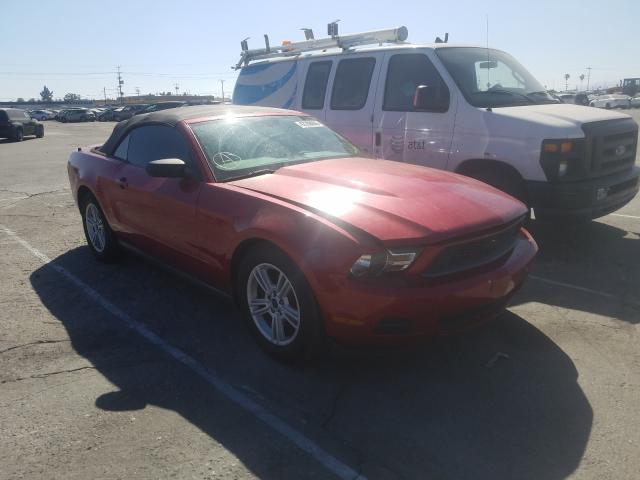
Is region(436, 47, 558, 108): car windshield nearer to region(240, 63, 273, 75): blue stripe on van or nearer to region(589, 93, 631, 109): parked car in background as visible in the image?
region(240, 63, 273, 75): blue stripe on van

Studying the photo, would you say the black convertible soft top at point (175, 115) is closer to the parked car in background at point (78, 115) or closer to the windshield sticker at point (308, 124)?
the windshield sticker at point (308, 124)

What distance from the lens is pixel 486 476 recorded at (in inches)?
96.3

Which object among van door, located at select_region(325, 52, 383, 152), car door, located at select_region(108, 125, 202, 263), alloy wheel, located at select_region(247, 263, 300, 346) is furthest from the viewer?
van door, located at select_region(325, 52, 383, 152)

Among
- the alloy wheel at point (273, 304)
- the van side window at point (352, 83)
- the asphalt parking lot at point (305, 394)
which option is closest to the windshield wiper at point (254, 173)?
the alloy wheel at point (273, 304)

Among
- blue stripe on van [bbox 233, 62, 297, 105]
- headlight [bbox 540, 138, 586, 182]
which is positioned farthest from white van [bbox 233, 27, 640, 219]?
blue stripe on van [bbox 233, 62, 297, 105]

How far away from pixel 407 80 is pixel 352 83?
0.88 meters

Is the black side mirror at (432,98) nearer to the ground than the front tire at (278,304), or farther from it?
farther from it

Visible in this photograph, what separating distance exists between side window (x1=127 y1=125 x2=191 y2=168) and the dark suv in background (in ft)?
82.5

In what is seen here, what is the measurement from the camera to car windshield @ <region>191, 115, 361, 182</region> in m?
4.12

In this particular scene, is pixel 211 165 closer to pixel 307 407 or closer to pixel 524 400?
pixel 307 407

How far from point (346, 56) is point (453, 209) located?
4257mm

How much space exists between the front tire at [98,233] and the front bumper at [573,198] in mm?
4177

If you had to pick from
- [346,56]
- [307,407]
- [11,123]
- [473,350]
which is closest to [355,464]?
[307,407]

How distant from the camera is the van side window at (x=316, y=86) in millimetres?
7246
